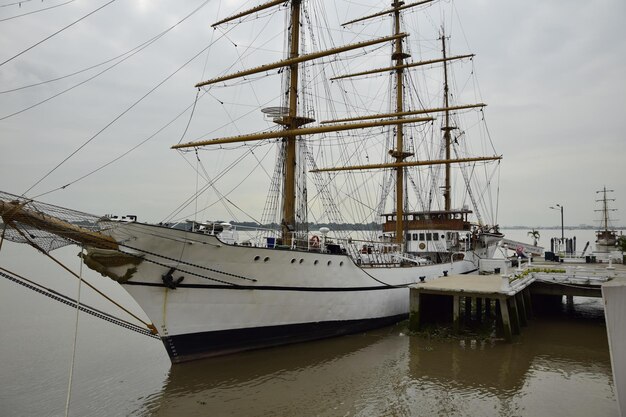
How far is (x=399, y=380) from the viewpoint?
34.7 feet

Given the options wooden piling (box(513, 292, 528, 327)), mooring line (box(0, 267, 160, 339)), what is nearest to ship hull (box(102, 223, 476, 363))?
mooring line (box(0, 267, 160, 339))

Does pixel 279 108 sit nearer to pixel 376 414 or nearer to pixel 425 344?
pixel 425 344

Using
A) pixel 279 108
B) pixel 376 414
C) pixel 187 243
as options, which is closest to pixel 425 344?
pixel 376 414

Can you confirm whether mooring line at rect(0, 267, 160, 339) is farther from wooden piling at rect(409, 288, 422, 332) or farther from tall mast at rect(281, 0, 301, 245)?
wooden piling at rect(409, 288, 422, 332)

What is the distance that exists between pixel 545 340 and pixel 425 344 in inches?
187

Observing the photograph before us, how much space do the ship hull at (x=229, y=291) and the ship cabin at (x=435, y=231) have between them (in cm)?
1106

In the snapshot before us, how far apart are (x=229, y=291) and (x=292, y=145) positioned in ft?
23.3

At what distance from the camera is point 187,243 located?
1090 cm

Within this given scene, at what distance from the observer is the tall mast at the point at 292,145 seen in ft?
50.5

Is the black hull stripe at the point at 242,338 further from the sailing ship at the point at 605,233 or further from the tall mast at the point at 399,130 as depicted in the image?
the sailing ship at the point at 605,233

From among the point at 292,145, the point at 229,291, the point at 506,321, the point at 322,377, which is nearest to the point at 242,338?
the point at 229,291

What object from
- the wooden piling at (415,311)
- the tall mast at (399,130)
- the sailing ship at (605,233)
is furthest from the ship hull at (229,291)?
the sailing ship at (605,233)

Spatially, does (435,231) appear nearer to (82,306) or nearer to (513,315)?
(513,315)

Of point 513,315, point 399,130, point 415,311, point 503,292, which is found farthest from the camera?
point 399,130
